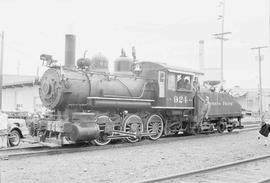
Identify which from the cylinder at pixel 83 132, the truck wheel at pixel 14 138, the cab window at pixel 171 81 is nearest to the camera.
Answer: the cylinder at pixel 83 132

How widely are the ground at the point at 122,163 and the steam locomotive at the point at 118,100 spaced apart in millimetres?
1159

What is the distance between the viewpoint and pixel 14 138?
13062mm

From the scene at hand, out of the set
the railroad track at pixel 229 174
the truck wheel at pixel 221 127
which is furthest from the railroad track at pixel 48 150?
the truck wheel at pixel 221 127

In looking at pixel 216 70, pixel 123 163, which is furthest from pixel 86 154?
pixel 216 70

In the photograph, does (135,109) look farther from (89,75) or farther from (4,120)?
(4,120)

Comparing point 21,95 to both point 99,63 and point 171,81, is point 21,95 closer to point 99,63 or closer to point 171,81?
point 99,63

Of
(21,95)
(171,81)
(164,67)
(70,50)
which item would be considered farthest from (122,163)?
(21,95)

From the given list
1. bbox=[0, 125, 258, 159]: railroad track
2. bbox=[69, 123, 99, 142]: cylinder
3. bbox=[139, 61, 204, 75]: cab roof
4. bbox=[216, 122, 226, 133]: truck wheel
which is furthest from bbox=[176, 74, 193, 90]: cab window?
bbox=[69, 123, 99, 142]: cylinder

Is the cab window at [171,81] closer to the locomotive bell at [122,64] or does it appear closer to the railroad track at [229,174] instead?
the locomotive bell at [122,64]

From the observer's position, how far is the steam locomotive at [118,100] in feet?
41.5

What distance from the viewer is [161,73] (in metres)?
15.6

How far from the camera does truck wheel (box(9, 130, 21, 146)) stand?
13.0 metres

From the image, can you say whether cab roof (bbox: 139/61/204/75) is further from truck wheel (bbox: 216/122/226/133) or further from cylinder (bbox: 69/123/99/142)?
cylinder (bbox: 69/123/99/142)

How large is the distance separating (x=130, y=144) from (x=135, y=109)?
1.65 m
